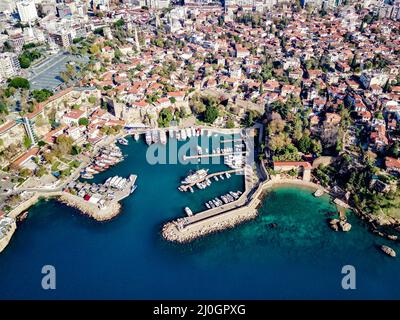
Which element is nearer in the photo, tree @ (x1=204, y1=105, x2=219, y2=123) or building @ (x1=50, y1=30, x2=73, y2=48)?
tree @ (x1=204, y1=105, x2=219, y2=123)

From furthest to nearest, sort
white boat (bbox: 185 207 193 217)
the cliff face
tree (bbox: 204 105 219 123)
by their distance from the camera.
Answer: tree (bbox: 204 105 219 123)
white boat (bbox: 185 207 193 217)
the cliff face

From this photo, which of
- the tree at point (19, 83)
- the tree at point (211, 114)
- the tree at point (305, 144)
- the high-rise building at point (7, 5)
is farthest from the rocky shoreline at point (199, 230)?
the high-rise building at point (7, 5)

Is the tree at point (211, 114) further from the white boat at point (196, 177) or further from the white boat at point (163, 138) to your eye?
the white boat at point (196, 177)

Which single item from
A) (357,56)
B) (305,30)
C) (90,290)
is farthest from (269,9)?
(90,290)

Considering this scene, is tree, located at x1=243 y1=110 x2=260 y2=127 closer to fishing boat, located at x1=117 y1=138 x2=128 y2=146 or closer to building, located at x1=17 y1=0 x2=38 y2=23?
fishing boat, located at x1=117 y1=138 x2=128 y2=146

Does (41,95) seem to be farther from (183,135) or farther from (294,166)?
(294,166)

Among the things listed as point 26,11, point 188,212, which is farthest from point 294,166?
point 26,11

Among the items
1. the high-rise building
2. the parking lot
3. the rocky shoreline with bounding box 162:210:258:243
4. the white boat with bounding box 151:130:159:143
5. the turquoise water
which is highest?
the high-rise building

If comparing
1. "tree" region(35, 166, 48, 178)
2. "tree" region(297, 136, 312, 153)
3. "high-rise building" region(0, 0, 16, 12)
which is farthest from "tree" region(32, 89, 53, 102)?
"high-rise building" region(0, 0, 16, 12)
